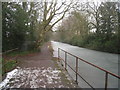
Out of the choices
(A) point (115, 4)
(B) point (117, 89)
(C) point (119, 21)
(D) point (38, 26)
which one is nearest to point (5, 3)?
(D) point (38, 26)

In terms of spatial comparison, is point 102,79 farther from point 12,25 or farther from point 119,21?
point 119,21

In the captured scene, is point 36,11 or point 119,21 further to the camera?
point 119,21

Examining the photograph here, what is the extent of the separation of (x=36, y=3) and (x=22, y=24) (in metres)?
3.26

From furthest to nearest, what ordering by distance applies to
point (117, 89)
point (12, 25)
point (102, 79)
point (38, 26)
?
1. point (38, 26)
2. point (12, 25)
3. point (102, 79)
4. point (117, 89)

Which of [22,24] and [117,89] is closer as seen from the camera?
[117,89]

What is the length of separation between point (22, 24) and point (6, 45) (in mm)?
2434

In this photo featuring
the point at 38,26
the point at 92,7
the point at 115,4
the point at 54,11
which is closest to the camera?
the point at 54,11

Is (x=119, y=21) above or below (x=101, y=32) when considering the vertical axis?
above

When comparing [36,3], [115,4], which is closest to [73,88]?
[36,3]

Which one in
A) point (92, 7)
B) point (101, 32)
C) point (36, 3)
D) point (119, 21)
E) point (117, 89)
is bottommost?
point (117, 89)

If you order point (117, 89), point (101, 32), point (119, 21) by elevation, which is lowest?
point (117, 89)

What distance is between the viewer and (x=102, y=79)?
16.0ft

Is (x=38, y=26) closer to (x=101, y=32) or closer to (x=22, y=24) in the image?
(x=22, y=24)

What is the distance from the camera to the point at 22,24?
1121cm
